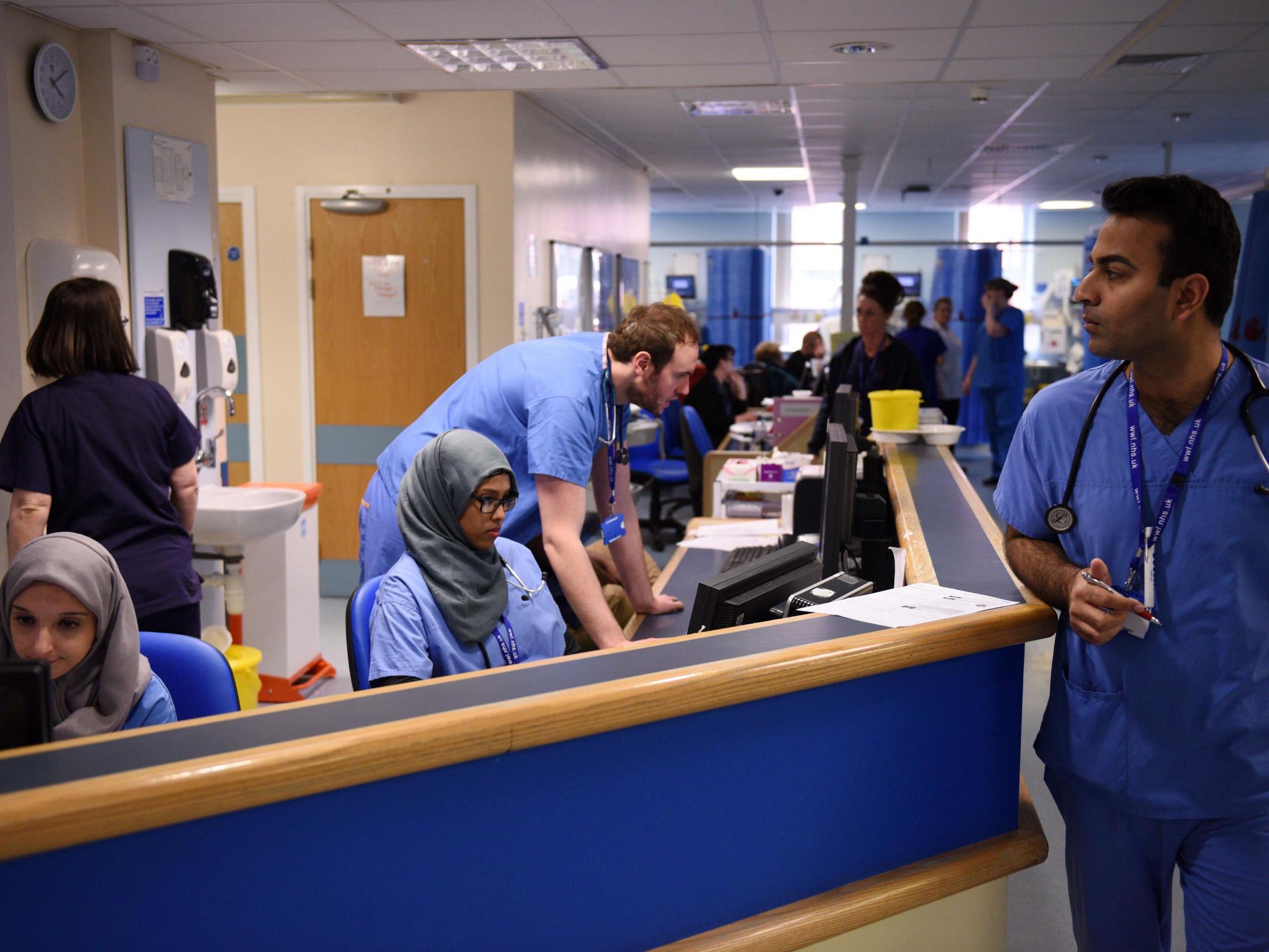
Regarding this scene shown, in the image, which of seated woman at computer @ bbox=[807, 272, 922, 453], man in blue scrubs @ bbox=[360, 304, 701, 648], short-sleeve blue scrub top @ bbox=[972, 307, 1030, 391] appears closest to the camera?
man in blue scrubs @ bbox=[360, 304, 701, 648]

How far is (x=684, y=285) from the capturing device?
45.6ft

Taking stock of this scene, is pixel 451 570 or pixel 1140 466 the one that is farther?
pixel 451 570

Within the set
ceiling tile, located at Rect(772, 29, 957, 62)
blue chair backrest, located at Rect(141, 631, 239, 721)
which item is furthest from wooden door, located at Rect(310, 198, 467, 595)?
blue chair backrest, located at Rect(141, 631, 239, 721)

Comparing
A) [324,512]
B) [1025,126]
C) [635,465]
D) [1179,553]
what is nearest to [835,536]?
[1179,553]

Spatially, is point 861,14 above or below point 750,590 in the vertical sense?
above

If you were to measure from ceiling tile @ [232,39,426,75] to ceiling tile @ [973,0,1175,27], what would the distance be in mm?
2269

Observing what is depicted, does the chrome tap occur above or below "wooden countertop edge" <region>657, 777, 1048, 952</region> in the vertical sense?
above

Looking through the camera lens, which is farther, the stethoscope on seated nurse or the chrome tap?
the chrome tap

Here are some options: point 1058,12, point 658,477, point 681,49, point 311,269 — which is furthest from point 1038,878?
point 311,269

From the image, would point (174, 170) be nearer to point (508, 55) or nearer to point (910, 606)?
point (508, 55)

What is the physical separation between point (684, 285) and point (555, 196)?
7.04 metres

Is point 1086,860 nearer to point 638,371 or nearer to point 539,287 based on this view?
point 638,371

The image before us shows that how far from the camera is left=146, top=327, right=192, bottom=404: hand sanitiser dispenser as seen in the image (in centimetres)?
421

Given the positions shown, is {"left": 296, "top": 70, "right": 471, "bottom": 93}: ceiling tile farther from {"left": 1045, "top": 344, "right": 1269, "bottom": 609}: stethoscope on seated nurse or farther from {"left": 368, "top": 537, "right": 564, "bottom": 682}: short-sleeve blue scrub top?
{"left": 1045, "top": 344, "right": 1269, "bottom": 609}: stethoscope on seated nurse
